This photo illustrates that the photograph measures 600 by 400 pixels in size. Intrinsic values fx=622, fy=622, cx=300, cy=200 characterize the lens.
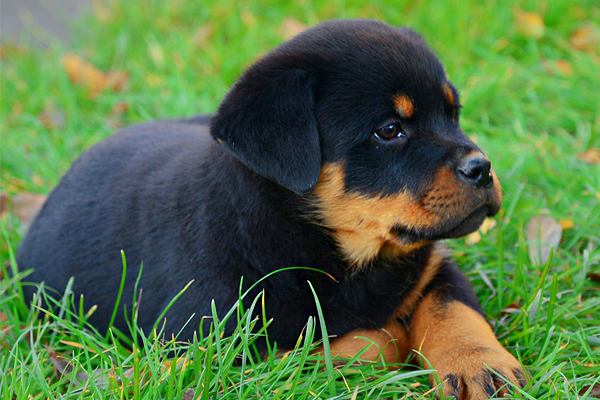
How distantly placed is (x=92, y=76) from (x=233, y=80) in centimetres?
345

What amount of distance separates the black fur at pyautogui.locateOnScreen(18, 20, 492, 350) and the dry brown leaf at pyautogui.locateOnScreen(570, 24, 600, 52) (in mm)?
3055

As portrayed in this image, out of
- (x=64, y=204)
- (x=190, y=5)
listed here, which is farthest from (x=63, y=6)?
(x=64, y=204)

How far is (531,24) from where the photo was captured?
17.6 feet

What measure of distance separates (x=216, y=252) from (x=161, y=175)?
1.92 feet

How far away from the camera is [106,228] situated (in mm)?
3041

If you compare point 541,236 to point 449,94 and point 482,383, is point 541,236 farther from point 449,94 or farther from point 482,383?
point 482,383

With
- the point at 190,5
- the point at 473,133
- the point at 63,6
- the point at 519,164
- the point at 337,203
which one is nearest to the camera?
the point at 337,203

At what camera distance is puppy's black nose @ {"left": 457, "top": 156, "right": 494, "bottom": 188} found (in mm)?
2414

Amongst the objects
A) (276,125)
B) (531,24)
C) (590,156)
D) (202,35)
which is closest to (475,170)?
(276,125)

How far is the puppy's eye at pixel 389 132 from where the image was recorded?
98.2 inches

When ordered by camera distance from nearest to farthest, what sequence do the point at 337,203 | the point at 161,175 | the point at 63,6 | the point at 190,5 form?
1. the point at 337,203
2. the point at 161,175
3. the point at 190,5
4. the point at 63,6

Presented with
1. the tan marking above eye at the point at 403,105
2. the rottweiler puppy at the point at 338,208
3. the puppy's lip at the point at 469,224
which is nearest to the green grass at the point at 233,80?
the rottweiler puppy at the point at 338,208

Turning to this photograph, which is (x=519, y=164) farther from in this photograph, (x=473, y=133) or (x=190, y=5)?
(x=190, y=5)

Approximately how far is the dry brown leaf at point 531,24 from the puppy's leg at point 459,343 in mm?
3200
